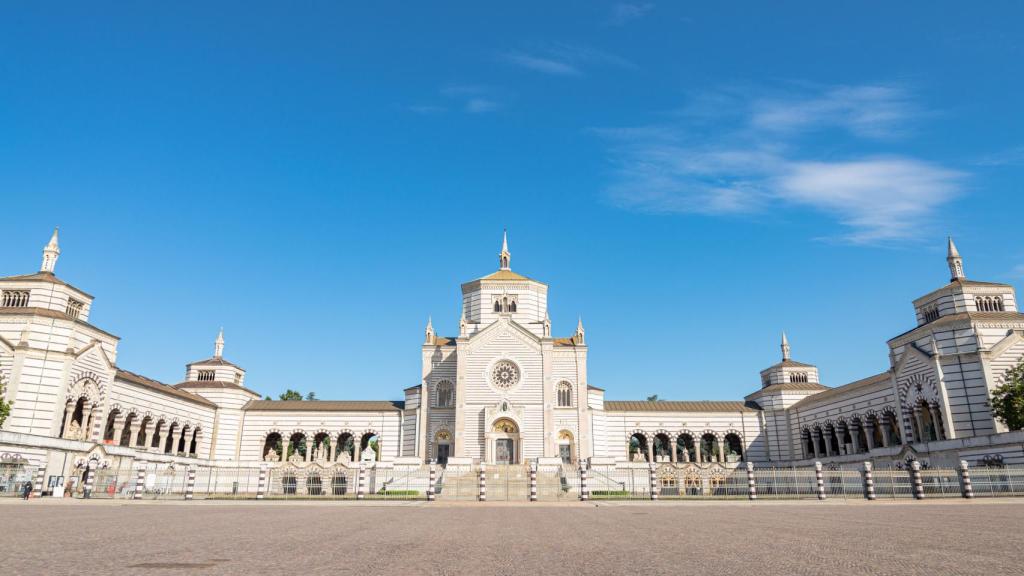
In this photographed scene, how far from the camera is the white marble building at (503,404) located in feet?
117

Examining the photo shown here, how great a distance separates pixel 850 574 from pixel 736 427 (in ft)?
170

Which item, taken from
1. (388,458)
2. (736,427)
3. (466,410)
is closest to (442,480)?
(466,410)

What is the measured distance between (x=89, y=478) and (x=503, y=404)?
25.9 metres

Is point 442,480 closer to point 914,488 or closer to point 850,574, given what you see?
point 914,488

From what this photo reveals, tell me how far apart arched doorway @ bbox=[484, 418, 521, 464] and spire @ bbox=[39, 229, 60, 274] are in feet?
100

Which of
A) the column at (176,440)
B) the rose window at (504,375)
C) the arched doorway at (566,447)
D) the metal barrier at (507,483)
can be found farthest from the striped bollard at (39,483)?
the arched doorway at (566,447)

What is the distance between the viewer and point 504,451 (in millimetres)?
47031

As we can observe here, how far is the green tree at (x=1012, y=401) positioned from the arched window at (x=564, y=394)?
26256mm

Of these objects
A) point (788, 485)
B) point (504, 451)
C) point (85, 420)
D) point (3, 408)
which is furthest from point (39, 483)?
point (788, 485)

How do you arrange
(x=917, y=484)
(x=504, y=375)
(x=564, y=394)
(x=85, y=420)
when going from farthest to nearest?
(x=564, y=394), (x=504, y=375), (x=85, y=420), (x=917, y=484)

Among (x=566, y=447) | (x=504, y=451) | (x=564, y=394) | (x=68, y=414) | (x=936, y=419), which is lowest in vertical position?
(x=504, y=451)

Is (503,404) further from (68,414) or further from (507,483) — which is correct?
(68,414)

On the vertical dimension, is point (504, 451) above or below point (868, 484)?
above

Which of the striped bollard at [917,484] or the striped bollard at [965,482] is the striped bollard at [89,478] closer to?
the striped bollard at [917,484]
